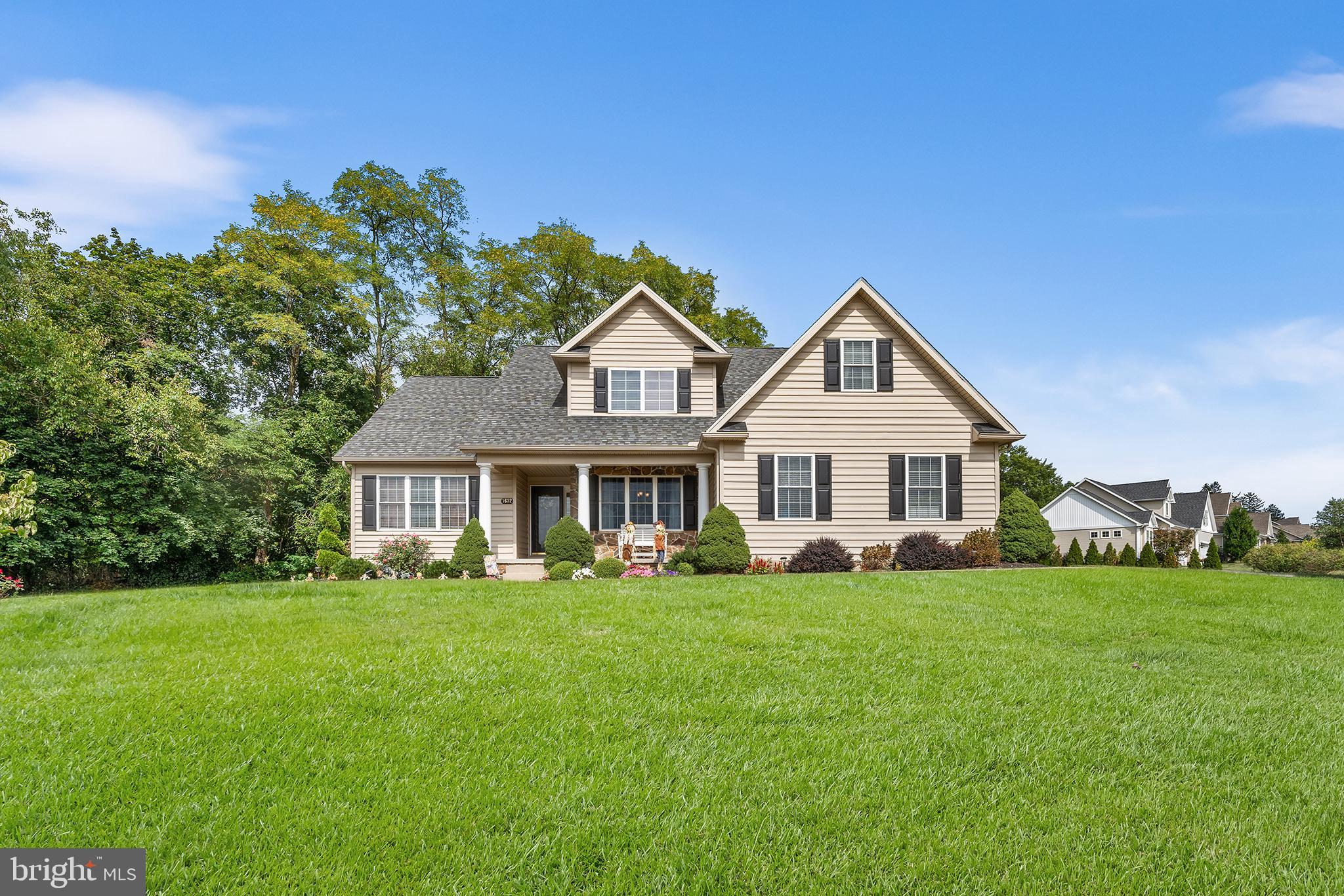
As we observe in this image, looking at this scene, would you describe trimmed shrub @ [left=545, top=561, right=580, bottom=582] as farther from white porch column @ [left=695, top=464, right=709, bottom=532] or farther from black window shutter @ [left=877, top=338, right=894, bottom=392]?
black window shutter @ [left=877, top=338, right=894, bottom=392]

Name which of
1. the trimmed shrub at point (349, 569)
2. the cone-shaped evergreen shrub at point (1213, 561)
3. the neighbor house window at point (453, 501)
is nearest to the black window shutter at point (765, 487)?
the neighbor house window at point (453, 501)

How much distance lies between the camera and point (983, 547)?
1634cm

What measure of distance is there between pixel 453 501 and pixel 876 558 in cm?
1136

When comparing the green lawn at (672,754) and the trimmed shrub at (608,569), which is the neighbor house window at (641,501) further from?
the green lawn at (672,754)

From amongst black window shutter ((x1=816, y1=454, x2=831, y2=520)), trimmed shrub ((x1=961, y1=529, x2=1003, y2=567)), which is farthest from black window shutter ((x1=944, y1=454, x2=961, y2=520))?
black window shutter ((x1=816, y1=454, x2=831, y2=520))

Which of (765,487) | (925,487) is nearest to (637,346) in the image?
(765,487)

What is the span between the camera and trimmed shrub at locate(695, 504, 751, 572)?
51.0 ft

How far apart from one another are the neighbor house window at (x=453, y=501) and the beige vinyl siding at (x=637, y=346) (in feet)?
12.2

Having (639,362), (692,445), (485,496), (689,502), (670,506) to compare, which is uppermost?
(639,362)

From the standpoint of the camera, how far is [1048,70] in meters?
12.2

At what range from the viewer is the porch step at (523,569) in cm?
1681

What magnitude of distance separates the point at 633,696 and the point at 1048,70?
13.1m

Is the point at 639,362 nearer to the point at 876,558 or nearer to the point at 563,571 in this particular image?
the point at 563,571

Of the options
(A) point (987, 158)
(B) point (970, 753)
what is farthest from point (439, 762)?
(A) point (987, 158)
